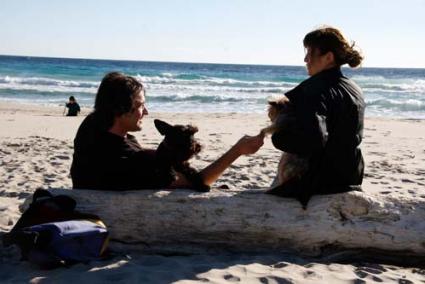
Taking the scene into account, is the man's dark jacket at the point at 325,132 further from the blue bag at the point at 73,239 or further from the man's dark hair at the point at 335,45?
the blue bag at the point at 73,239

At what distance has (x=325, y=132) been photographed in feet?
12.0

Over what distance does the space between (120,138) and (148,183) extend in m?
0.42

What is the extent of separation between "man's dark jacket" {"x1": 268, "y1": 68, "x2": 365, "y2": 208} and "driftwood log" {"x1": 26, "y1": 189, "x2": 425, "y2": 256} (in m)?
0.17

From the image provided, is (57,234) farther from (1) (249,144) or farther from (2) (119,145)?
(1) (249,144)

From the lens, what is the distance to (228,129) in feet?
45.1

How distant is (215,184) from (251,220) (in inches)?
106

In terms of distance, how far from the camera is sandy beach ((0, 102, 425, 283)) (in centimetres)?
367

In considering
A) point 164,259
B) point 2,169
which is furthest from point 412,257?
point 2,169

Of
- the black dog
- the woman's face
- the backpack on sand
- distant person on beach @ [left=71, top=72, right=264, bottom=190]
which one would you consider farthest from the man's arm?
the backpack on sand

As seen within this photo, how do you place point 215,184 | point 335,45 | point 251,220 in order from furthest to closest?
point 215,184 → point 251,220 → point 335,45

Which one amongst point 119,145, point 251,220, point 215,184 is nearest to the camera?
point 119,145

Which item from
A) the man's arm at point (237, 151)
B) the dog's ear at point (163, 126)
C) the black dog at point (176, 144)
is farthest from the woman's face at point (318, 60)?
the dog's ear at point (163, 126)

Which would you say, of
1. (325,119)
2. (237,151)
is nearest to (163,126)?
(237,151)

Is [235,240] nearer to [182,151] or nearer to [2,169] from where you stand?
[182,151]
